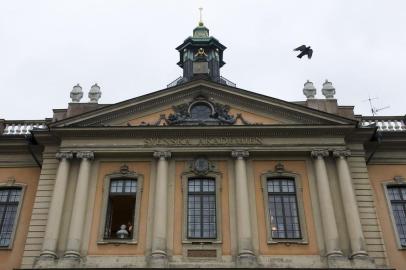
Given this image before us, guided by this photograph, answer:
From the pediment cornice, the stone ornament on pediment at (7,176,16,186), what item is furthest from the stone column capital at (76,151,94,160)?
the stone ornament on pediment at (7,176,16,186)

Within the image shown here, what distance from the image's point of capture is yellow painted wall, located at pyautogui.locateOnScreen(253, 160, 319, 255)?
21.1 meters

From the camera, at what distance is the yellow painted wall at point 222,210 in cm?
2138

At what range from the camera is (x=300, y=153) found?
77.8 ft

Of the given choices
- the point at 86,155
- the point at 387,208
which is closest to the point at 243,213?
the point at 387,208

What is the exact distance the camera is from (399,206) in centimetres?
2400

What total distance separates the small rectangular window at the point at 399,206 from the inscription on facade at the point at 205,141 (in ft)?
22.7

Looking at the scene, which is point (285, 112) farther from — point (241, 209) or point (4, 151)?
point (4, 151)

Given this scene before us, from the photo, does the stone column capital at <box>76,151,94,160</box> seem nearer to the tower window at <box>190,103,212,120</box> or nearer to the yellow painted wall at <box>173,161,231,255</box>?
the yellow painted wall at <box>173,161,231,255</box>

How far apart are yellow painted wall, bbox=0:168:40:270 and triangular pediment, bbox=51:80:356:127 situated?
128 inches

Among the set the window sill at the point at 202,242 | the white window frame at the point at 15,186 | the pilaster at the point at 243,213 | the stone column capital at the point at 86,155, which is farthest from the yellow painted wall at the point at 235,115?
the window sill at the point at 202,242

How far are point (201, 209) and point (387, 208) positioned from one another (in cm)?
875

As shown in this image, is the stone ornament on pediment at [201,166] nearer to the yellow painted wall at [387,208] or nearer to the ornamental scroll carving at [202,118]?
the ornamental scroll carving at [202,118]

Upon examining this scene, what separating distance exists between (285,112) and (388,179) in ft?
19.6

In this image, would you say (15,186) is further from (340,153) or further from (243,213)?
(340,153)
